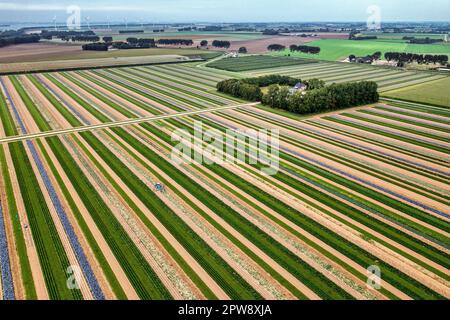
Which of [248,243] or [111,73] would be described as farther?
[111,73]

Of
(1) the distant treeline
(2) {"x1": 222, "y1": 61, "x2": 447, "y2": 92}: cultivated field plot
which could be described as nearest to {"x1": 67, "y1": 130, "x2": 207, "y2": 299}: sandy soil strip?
(1) the distant treeline

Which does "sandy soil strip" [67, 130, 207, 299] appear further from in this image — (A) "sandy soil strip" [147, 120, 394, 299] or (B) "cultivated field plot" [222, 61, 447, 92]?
(B) "cultivated field plot" [222, 61, 447, 92]

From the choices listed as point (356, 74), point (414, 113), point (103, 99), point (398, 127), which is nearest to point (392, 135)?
point (398, 127)

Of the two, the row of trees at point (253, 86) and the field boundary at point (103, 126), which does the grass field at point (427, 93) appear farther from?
the field boundary at point (103, 126)
